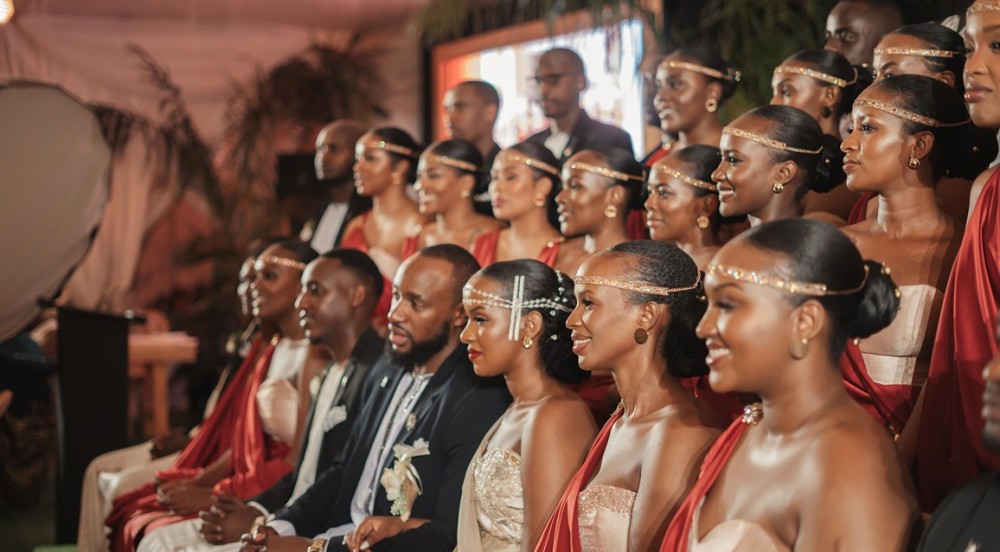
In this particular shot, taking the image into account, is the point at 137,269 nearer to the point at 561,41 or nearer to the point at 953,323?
the point at 561,41

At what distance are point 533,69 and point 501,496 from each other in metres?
6.25

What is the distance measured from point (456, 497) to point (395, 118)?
811cm

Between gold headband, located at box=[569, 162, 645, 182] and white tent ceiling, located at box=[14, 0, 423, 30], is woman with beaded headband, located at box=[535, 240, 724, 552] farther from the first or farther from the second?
white tent ceiling, located at box=[14, 0, 423, 30]

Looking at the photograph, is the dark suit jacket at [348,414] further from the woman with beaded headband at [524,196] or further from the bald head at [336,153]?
the bald head at [336,153]

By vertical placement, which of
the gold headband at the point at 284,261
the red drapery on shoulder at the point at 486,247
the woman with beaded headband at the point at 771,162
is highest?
the woman with beaded headband at the point at 771,162

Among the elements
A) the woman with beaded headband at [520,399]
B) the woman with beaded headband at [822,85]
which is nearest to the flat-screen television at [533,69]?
the woman with beaded headband at [822,85]

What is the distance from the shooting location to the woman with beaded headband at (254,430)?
4.96 meters

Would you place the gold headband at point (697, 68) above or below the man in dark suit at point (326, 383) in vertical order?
above

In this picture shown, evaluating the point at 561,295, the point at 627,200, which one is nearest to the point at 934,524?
the point at 561,295

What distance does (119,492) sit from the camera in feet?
17.8

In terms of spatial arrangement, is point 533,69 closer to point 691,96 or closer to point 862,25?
point 691,96

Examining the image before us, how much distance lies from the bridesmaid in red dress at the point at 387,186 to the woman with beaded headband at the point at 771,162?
253 centimetres

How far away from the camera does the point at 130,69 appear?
35.2ft

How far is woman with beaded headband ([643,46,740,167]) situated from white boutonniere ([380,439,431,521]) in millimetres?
1841
